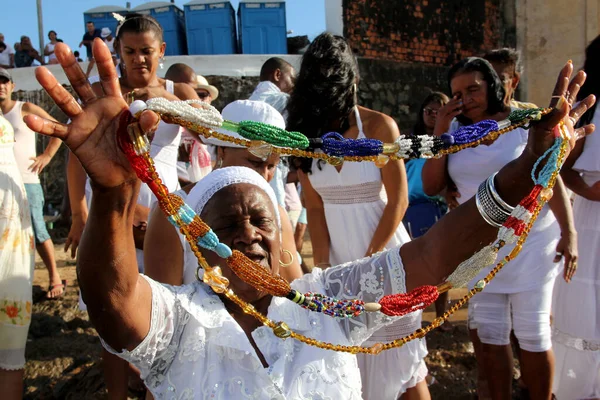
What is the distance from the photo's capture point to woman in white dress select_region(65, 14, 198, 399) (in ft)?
10.8

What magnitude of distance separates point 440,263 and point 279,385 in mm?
714

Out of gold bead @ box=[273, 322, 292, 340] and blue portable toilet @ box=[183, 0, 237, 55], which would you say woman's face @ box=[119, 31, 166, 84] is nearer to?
gold bead @ box=[273, 322, 292, 340]

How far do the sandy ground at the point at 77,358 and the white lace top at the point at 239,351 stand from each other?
8.11ft

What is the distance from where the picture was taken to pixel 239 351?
6.05 ft

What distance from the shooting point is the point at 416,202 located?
497 cm

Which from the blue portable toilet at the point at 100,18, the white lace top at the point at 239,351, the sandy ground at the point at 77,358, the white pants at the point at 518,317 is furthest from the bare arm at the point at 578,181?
the blue portable toilet at the point at 100,18

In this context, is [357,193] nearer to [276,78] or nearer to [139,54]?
[139,54]

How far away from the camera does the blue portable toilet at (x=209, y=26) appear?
519 inches

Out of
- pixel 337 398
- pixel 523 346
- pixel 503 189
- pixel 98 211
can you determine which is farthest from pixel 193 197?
pixel 523 346

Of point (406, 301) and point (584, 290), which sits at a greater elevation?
point (406, 301)

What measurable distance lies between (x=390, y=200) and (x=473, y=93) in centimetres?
84

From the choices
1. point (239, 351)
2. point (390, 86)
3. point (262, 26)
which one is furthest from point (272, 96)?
point (262, 26)

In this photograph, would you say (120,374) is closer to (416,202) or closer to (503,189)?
(503,189)

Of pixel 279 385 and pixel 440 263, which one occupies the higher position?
pixel 440 263
